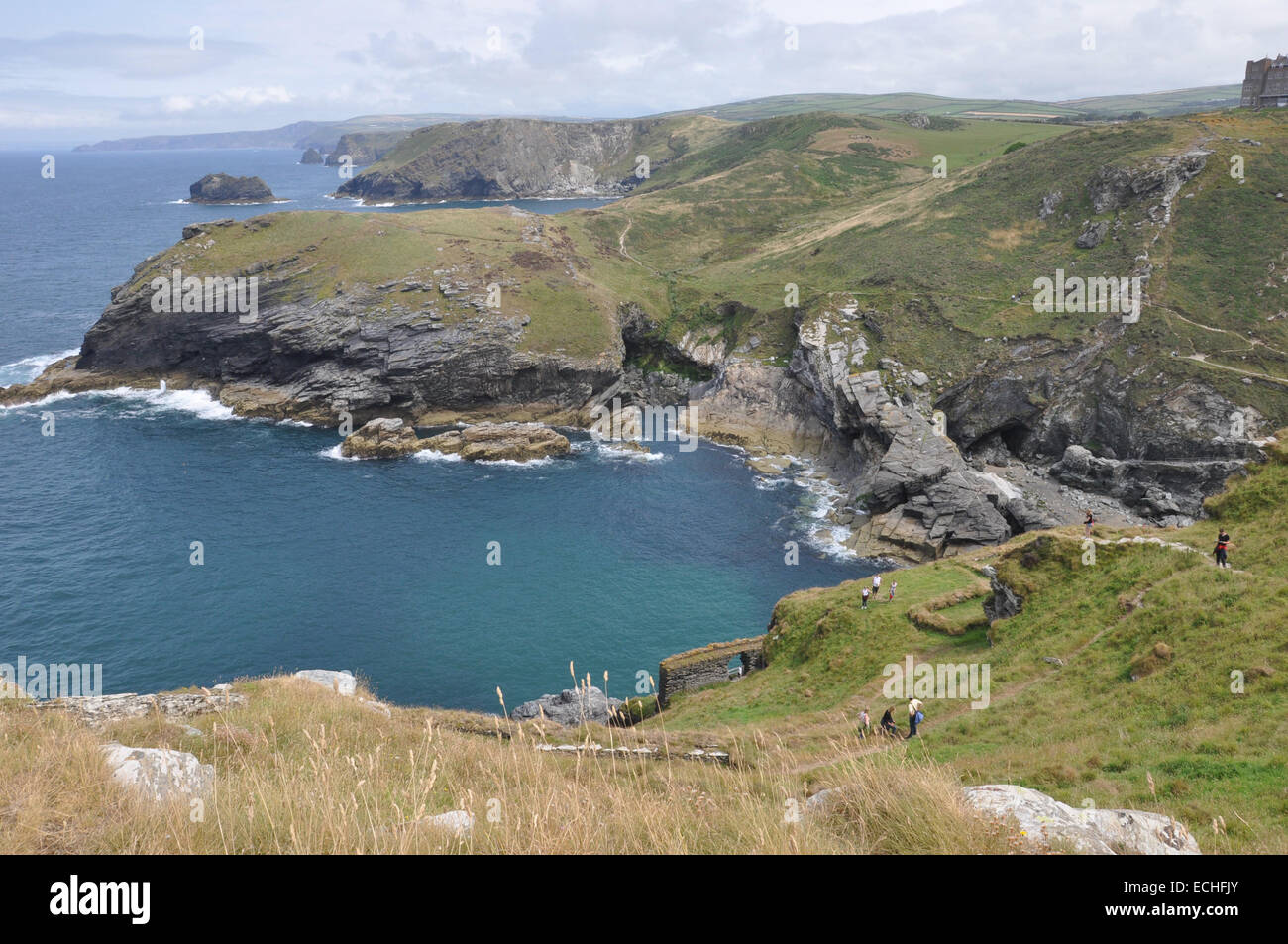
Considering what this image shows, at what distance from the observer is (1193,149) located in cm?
8619

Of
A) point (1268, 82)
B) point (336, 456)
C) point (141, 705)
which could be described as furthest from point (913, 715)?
point (1268, 82)

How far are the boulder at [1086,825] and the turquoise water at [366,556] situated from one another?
3151cm

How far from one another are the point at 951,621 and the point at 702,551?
29513 millimetres

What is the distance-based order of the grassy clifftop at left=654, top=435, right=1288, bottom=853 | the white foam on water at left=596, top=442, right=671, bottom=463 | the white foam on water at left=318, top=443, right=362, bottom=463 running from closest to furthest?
1. the grassy clifftop at left=654, top=435, right=1288, bottom=853
2. the white foam on water at left=318, top=443, right=362, bottom=463
3. the white foam on water at left=596, top=442, right=671, bottom=463

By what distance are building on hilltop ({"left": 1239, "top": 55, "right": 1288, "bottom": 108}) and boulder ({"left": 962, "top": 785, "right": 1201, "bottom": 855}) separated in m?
133

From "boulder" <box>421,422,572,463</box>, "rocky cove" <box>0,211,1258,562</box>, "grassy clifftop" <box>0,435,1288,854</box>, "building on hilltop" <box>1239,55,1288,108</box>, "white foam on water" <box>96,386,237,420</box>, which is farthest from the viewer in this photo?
"building on hilltop" <box>1239,55,1288,108</box>

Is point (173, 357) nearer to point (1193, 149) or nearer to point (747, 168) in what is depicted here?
point (747, 168)

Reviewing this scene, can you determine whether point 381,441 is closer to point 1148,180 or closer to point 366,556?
point 366,556

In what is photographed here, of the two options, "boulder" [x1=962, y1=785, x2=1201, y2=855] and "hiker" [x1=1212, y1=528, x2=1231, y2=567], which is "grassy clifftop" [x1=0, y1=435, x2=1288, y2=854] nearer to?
"hiker" [x1=1212, y1=528, x2=1231, y2=567]

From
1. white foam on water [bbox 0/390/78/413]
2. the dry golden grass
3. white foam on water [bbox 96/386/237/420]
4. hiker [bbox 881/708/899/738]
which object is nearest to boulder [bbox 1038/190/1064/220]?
hiker [bbox 881/708/899/738]

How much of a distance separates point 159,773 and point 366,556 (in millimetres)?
50927

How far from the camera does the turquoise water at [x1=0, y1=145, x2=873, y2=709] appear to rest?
44.2 metres

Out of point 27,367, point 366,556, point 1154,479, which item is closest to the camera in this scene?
point 366,556

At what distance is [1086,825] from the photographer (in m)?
7.73
